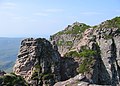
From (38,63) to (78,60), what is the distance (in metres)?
13.9

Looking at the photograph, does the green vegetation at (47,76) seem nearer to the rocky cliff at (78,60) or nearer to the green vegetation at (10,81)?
the rocky cliff at (78,60)

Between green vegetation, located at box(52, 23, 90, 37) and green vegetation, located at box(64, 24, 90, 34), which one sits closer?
green vegetation, located at box(64, 24, 90, 34)

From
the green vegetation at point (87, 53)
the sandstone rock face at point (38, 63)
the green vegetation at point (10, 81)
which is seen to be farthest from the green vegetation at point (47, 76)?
the green vegetation at point (10, 81)

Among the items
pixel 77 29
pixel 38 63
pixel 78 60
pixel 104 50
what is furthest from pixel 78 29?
pixel 38 63

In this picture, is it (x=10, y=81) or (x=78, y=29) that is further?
(x=78, y=29)

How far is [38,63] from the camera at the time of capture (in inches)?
3361

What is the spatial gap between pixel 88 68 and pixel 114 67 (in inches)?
530

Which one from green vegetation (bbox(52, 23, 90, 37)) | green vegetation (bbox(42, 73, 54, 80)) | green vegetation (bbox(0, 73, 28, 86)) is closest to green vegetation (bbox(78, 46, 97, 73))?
green vegetation (bbox(42, 73, 54, 80))

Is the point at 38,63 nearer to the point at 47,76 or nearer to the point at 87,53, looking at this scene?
the point at 47,76

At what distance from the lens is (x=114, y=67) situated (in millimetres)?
100375

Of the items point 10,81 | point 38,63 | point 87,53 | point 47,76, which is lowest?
point 47,76

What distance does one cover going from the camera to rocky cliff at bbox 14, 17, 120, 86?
8325 centimetres

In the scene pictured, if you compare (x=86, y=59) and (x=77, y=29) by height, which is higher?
(x=77, y=29)

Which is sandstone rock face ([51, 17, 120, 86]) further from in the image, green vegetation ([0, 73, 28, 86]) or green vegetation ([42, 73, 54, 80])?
green vegetation ([0, 73, 28, 86])
